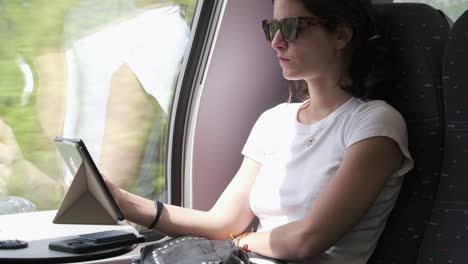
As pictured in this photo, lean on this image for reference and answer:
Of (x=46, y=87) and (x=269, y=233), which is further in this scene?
(x=46, y=87)

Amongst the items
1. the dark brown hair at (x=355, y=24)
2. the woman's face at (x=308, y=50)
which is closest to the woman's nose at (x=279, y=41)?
the woman's face at (x=308, y=50)

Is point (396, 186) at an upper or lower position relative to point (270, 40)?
lower

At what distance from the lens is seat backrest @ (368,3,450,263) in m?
2.02

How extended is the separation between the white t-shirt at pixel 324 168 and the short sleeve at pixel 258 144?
0.05m

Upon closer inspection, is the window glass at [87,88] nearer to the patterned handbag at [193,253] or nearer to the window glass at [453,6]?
the patterned handbag at [193,253]

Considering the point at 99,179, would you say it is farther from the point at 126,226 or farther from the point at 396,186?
the point at 396,186

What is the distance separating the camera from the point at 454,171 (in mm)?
1967

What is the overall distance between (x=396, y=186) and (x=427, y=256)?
199 mm

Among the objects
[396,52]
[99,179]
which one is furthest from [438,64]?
[99,179]

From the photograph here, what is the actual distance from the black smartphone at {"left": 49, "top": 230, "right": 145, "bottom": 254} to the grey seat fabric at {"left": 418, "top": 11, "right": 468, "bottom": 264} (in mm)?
786

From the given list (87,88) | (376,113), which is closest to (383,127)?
(376,113)

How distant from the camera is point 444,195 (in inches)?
78.1

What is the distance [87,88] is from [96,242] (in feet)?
2.72

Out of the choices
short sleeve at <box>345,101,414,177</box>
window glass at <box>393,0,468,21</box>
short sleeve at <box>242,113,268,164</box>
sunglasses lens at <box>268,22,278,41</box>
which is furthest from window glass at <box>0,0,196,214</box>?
short sleeve at <box>345,101,414,177</box>
